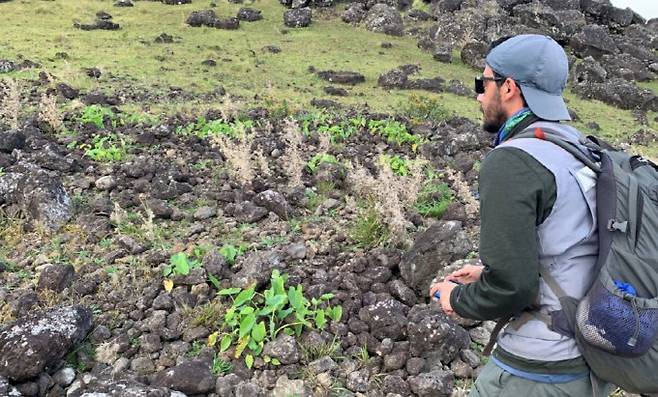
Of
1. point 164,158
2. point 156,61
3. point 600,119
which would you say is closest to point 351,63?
point 156,61

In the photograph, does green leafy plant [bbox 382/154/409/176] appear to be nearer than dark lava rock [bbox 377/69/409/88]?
Yes

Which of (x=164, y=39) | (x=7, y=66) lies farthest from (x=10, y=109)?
(x=164, y=39)

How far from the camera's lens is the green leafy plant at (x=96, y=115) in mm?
8625

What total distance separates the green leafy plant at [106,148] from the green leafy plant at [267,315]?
387 centimetres

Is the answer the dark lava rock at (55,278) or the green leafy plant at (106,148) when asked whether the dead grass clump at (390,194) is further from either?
the green leafy plant at (106,148)

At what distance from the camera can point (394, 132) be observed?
891cm

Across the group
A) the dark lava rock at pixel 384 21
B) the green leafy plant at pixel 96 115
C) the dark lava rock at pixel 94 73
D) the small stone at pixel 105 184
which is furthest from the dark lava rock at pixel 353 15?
the small stone at pixel 105 184

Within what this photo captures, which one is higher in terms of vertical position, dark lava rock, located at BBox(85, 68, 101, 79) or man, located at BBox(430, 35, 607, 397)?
man, located at BBox(430, 35, 607, 397)

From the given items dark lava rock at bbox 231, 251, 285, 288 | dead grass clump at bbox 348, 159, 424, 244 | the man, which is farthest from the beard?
dead grass clump at bbox 348, 159, 424, 244

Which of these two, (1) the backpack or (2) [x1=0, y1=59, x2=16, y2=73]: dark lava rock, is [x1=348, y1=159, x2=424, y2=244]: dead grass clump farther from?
(2) [x1=0, y1=59, x2=16, y2=73]: dark lava rock

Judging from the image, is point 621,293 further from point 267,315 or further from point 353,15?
point 353,15

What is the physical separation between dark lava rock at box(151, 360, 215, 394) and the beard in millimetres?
2331

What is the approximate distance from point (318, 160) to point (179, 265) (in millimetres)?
3241

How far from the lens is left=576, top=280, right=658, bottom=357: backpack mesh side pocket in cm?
205
